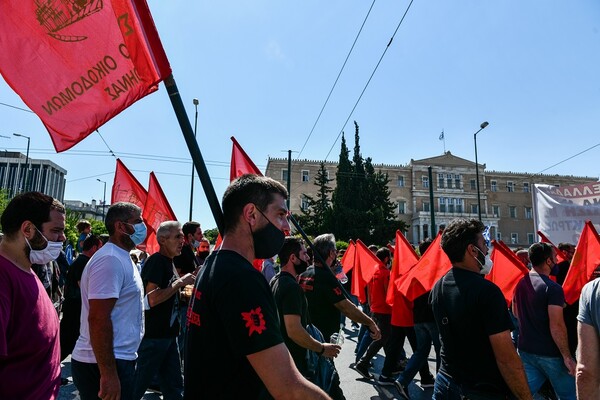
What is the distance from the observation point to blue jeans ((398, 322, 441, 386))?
230 inches

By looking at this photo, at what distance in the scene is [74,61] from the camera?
238cm

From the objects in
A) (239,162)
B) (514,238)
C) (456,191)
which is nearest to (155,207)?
(239,162)

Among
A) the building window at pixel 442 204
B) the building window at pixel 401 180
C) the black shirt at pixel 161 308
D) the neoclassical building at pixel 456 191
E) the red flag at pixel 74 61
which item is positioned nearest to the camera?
the red flag at pixel 74 61

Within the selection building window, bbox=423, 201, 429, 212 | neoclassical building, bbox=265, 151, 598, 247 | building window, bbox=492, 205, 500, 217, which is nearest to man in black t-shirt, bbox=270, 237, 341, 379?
neoclassical building, bbox=265, 151, 598, 247

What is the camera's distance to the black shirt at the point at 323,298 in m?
4.48

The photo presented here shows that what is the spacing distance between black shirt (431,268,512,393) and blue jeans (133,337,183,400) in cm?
254

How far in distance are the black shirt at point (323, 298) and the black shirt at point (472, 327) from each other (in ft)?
4.77

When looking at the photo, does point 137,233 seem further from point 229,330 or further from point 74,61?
point 229,330

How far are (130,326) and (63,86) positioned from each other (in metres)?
1.71

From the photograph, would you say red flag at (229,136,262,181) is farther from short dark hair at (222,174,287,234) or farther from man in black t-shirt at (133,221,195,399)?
short dark hair at (222,174,287,234)

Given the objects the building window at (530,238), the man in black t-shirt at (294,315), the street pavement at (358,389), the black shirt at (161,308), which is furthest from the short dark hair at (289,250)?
the building window at (530,238)

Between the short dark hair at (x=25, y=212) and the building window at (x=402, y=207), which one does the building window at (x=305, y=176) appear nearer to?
the building window at (x=402, y=207)

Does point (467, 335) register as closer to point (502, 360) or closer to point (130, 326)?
point (502, 360)

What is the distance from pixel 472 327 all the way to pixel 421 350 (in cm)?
329
